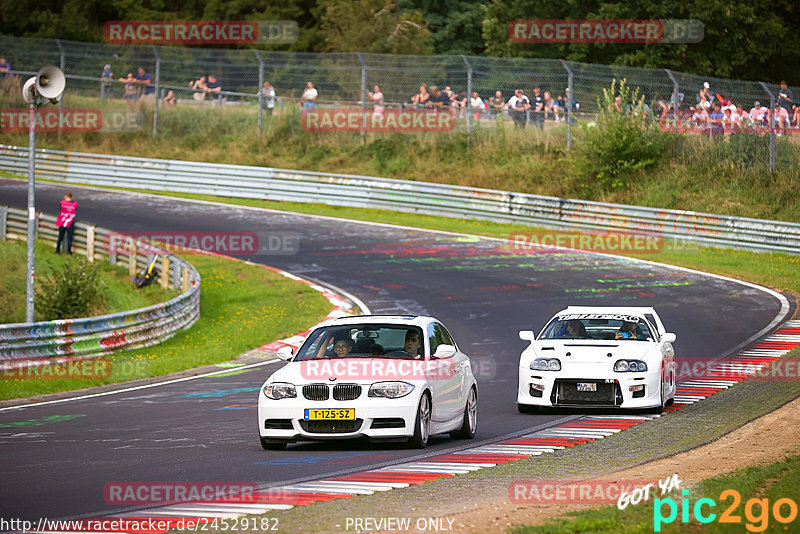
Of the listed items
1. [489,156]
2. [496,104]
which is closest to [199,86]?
[489,156]

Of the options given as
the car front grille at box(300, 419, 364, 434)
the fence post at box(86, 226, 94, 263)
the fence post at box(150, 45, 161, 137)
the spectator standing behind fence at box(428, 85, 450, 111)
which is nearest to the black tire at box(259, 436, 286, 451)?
the car front grille at box(300, 419, 364, 434)

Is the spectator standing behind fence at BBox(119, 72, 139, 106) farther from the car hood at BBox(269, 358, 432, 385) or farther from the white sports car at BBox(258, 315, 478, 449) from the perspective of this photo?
the car hood at BBox(269, 358, 432, 385)

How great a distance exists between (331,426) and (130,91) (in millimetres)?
35992

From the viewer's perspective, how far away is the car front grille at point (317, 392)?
1103cm

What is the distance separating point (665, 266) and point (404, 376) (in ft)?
63.6

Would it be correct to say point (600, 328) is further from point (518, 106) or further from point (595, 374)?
point (518, 106)

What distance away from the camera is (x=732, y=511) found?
7.59 metres

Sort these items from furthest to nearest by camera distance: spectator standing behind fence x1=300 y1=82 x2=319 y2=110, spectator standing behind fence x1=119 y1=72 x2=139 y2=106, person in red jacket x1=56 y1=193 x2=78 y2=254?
spectator standing behind fence x1=119 y1=72 x2=139 y2=106 < spectator standing behind fence x1=300 y1=82 x2=319 y2=110 < person in red jacket x1=56 y1=193 x2=78 y2=254

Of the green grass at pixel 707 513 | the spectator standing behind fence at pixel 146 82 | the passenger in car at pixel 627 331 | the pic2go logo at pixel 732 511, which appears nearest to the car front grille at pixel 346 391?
the green grass at pixel 707 513

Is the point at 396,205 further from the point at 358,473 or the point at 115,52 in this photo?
the point at 358,473

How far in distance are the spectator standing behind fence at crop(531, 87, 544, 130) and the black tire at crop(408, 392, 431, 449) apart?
27.7m

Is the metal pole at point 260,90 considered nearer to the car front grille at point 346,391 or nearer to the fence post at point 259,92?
the fence post at point 259,92

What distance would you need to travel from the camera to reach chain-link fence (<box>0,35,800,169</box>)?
35.2 m

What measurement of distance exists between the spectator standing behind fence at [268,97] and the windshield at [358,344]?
30827 mm
